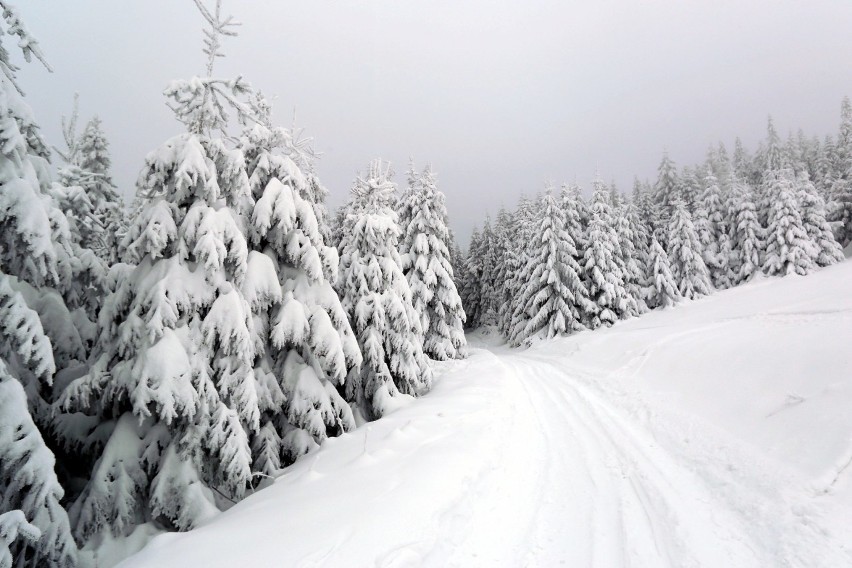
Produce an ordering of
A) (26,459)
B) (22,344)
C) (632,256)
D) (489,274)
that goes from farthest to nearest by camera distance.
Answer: (489,274) → (632,256) → (22,344) → (26,459)

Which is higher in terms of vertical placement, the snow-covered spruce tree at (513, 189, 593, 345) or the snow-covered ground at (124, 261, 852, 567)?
the snow-covered spruce tree at (513, 189, 593, 345)

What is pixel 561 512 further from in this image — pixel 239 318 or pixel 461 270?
pixel 461 270

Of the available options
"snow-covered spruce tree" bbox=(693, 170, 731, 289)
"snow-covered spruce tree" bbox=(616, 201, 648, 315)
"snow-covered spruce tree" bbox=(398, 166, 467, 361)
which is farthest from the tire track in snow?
"snow-covered spruce tree" bbox=(693, 170, 731, 289)

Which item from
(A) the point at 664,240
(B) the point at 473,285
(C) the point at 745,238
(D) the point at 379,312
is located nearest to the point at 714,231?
(C) the point at 745,238

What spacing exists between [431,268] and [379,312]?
11.3 meters

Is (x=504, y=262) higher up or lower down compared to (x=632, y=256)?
higher up

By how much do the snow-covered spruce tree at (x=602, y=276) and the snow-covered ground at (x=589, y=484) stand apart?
21103mm

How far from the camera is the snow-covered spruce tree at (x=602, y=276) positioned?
110 feet

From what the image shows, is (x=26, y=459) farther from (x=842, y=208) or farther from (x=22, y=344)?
(x=842, y=208)

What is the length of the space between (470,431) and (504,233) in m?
46.0

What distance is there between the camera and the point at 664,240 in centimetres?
4475

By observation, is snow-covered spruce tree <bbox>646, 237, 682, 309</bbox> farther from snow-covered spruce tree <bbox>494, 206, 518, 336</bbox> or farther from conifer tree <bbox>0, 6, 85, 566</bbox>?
conifer tree <bbox>0, 6, 85, 566</bbox>

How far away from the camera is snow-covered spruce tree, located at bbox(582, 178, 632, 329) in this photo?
33581 mm

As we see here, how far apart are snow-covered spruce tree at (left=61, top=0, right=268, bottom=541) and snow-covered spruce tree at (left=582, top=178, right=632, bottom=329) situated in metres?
31.6
